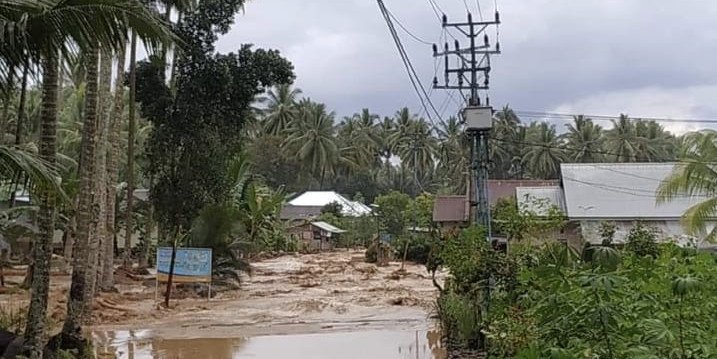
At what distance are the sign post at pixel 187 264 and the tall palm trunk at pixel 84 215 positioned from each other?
20.7ft

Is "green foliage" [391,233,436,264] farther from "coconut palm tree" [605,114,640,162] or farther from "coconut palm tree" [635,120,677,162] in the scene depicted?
"coconut palm tree" [635,120,677,162]

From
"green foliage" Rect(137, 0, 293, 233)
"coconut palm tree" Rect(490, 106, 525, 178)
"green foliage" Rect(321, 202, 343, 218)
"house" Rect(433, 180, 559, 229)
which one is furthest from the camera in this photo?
"coconut palm tree" Rect(490, 106, 525, 178)

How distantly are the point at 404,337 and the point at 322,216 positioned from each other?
1344 inches

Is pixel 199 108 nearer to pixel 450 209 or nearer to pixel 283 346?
pixel 283 346

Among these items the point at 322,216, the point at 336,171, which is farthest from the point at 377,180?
the point at 322,216

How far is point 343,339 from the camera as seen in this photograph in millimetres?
11898

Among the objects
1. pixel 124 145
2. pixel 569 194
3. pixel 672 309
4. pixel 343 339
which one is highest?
pixel 124 145

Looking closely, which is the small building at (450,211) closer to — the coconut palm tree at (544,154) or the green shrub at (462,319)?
the coconut palm tree at (544,154)

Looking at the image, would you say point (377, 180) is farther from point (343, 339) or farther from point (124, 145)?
point (343, 339)

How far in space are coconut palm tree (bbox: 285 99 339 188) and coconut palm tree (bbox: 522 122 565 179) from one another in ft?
47.0

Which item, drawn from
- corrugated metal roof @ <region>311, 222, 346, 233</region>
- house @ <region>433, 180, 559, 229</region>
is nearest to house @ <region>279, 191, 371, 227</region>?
corrugated metal roof @ <region>311, 222, 346, 233</region>

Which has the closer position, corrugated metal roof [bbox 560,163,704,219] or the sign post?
the sign post

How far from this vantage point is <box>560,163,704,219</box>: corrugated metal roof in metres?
25.2

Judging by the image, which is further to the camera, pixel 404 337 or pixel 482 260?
pixel 404 337
